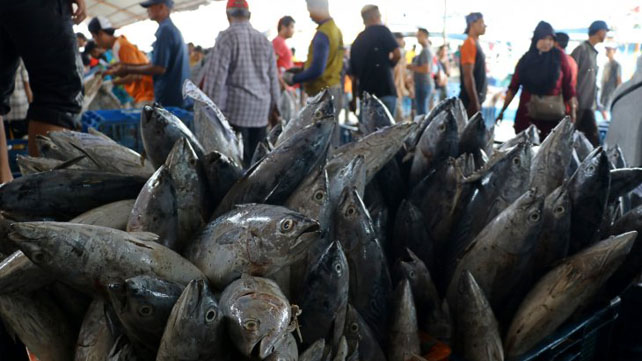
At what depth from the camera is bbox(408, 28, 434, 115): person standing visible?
8.00 meters

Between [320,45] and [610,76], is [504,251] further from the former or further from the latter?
[610,76]

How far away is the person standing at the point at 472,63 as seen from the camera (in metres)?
5.44

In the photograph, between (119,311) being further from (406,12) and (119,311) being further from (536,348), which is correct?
(406,12)

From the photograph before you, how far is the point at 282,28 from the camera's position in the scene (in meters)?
7.01

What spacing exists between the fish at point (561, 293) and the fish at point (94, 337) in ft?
2.73

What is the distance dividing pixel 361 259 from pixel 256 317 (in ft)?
1.27

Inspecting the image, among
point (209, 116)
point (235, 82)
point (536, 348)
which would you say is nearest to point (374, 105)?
point (209, 116)

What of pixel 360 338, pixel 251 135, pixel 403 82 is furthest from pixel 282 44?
pixel 360 338

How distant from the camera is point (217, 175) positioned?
116 cm

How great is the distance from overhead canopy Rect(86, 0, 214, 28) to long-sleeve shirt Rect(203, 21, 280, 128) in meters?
8.05

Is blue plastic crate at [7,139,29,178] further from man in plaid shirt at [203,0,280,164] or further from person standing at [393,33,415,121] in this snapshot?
person standing at [393,33,415,121]

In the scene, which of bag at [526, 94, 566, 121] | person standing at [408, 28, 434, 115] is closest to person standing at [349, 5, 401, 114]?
bag at [526, 94, 566, 121]

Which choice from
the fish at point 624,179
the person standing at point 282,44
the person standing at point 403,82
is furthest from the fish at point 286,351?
the person standing at point 403,82

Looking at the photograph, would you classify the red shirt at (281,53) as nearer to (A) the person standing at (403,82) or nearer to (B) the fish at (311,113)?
(A) the person standing at (403,82)
